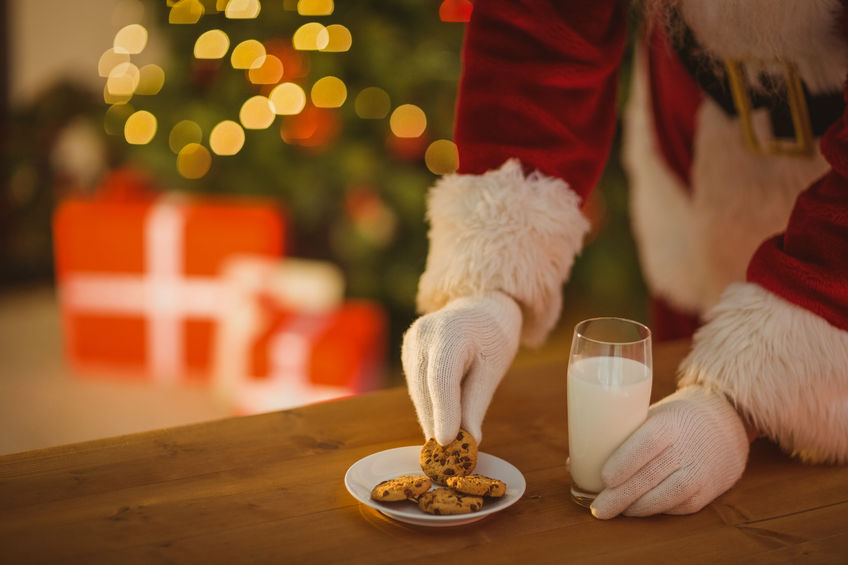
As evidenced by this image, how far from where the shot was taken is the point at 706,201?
1.16m

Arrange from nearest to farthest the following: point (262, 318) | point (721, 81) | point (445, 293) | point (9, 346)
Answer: point (445, 293)
point (721, 81)
point (262, 318)
point (9, 346)

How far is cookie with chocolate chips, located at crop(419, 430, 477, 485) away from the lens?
0.74 m

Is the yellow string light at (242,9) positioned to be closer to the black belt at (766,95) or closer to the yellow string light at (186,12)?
the yellow string light at (186,12)

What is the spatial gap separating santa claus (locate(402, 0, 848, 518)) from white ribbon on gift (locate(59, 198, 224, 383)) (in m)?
1.28

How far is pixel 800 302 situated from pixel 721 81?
0.35 m

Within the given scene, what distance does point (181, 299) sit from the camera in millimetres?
2139

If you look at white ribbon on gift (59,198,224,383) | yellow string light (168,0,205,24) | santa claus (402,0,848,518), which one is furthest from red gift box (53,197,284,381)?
santa claus (402,0,848,518)

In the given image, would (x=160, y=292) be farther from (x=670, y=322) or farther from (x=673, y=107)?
(x=673, y=107)

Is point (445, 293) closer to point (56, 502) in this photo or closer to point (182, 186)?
point (56, 502)

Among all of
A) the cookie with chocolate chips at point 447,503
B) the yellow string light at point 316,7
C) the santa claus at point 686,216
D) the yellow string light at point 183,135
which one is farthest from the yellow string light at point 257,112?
the cookie with chocolate chips at point 447,503

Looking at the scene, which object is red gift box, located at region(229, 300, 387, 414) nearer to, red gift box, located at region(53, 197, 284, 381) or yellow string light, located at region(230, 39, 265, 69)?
red gift box, located at region(53, 197, 284, 381)

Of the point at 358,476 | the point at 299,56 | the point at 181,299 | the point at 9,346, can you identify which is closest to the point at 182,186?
the point at 181,299

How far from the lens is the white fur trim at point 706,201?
109cm

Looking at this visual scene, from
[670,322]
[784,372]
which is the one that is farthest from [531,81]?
[670,322]
